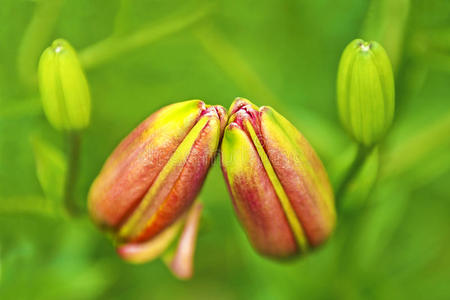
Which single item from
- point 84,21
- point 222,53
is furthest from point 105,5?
point 222,53

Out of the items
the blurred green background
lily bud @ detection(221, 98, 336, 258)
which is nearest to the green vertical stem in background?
the blurred green background

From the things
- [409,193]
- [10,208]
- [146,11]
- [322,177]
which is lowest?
[409,193]

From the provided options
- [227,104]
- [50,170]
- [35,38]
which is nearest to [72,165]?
[50,170]

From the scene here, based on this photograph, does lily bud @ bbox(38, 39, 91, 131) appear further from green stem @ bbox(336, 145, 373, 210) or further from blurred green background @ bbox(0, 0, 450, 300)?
green stem @ bbox(336, 145, 373, 210)

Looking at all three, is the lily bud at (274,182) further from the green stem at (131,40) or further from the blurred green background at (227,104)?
the green stem at (131,40)

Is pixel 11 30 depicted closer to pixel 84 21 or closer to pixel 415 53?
pixel 84 21

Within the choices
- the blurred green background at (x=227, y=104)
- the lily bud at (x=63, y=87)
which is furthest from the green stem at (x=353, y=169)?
the lily bud at (x=63, y=87)
